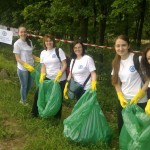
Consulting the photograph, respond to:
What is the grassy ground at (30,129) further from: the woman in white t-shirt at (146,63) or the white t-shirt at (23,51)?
the woman in white t-shirt at (146,63)

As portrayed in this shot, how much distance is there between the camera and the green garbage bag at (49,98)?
5.17 meters

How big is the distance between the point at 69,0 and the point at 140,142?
32.3ft

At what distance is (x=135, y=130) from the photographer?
12.0 ft

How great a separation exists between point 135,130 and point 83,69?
1.38m

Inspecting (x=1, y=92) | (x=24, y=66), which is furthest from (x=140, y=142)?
(x=1, y=92)

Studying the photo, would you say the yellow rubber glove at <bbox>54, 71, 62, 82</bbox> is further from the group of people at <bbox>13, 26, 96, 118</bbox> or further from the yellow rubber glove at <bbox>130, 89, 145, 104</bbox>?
the yellow rubber glove at <bbox>130, 89, 145, 104</bbox>

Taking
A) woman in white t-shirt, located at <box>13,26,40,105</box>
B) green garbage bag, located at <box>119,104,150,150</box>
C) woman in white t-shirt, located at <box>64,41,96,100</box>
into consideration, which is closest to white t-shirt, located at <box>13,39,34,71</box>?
woman in white t-shirt, located at <box>13,26,40,105</box>

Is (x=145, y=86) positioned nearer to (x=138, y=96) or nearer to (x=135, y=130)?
(x=138, y=96)

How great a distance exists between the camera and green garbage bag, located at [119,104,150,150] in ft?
11.6

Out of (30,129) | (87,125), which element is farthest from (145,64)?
(30,129)

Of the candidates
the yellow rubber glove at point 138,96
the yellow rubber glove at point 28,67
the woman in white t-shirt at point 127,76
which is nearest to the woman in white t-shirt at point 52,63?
the yellow rubber glove at point 28,67

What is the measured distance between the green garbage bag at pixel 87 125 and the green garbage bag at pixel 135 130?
434 mm

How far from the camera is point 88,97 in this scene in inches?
179

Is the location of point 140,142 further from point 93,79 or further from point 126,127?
point 93,79
